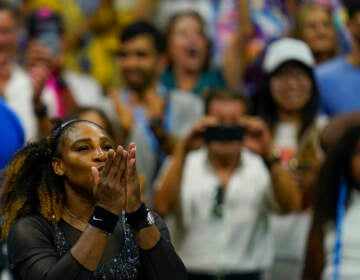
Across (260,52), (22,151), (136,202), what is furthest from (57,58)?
(136,202)

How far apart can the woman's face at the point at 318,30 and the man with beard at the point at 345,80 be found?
56 cm

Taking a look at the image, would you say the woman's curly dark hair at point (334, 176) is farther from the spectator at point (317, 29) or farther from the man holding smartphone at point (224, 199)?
the spectator at point (317, 29)

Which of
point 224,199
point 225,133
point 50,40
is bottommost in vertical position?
point 224,199

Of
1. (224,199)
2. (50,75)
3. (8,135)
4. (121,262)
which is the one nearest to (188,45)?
(50,75)

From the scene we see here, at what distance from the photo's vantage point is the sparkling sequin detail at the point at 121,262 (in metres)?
3.57

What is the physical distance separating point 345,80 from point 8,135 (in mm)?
2511

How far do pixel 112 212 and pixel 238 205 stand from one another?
2.61 meters

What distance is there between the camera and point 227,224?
19.2ft

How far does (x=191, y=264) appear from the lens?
230 inches

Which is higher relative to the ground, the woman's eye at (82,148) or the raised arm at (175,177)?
the woman's eye at (82,148)

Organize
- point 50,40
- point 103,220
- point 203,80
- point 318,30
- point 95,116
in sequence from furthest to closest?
point 318,30
point 203,80
point 50,40
point 95,116
point 103,220

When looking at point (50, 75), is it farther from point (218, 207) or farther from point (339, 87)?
point (339, 87)

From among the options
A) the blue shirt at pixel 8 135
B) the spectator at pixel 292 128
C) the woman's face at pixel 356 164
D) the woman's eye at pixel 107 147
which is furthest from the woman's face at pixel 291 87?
the woman's eye at pixel 107 147

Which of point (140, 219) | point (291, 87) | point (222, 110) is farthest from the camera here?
point (291, 87)
